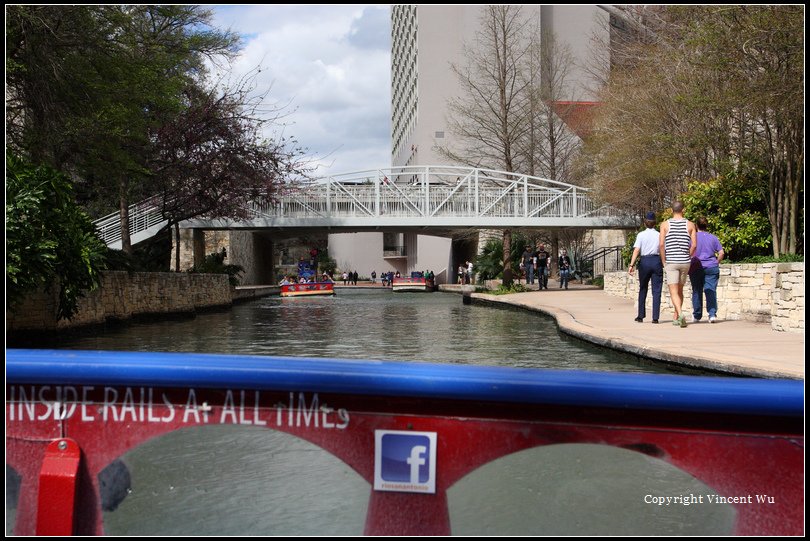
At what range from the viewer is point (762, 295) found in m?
12.3

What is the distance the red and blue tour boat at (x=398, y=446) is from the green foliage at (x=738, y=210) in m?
14.0

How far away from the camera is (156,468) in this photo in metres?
2.49

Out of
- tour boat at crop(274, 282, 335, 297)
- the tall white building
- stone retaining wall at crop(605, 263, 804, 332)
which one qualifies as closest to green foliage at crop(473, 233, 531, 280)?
the tall white building

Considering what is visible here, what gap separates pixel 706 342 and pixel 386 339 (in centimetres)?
563

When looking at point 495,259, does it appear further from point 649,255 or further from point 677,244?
point 677,244

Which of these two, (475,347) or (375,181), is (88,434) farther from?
(375,181)

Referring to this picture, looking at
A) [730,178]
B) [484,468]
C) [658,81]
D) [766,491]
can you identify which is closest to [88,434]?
[484,468]


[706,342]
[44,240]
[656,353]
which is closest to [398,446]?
[656,353]

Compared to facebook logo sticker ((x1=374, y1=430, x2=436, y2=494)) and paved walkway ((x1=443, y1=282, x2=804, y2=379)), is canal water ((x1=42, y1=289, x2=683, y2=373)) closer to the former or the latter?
paved walkway ((x1=443, y1=282, x2=804, y2=379))

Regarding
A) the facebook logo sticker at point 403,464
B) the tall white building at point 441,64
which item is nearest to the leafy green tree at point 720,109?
the facebook logo sticker at point 403,464

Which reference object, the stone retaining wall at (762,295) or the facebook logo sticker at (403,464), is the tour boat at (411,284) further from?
the facebook logo sticker at (403,464)

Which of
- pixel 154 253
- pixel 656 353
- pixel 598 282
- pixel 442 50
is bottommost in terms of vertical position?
pixel 656 353

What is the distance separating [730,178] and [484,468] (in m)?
15.3

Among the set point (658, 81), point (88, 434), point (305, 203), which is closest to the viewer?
point (88, 434)
